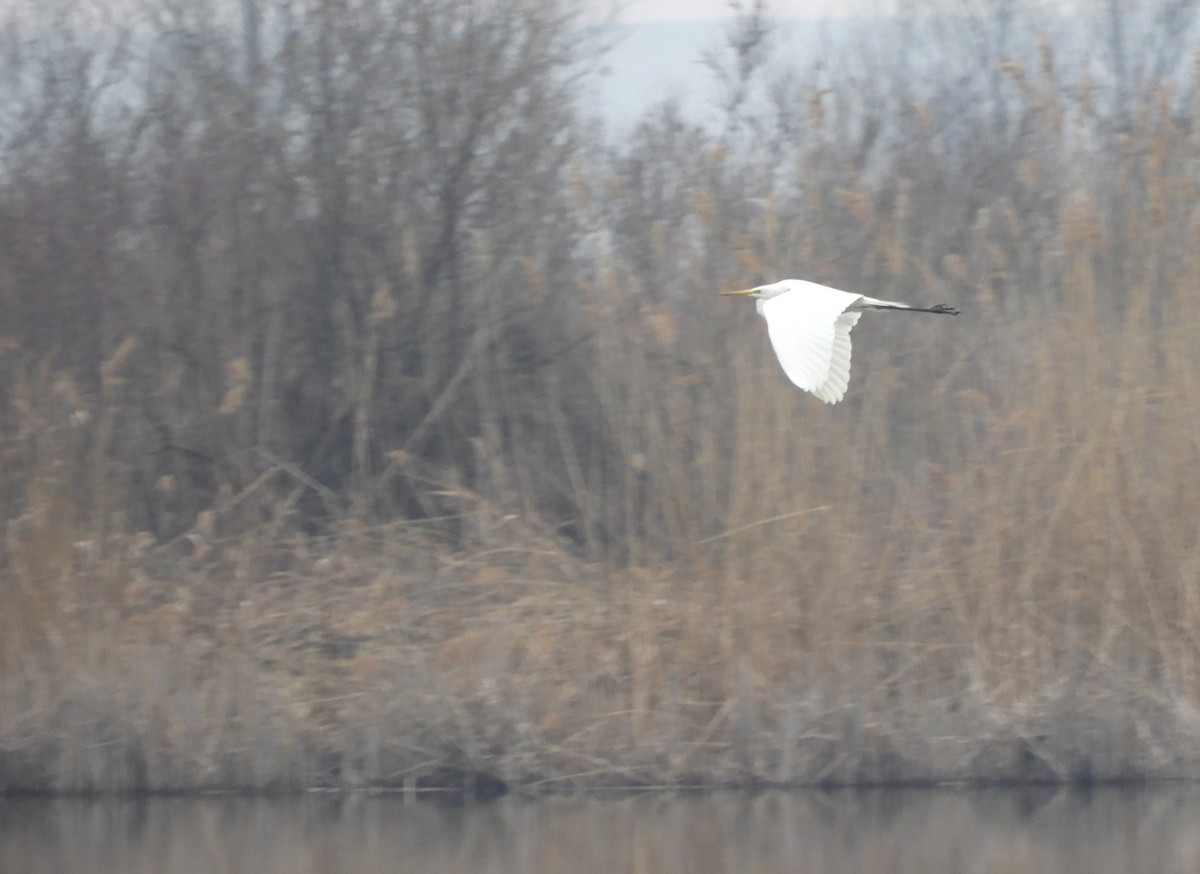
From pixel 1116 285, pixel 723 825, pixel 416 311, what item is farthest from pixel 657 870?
pixel 416 311

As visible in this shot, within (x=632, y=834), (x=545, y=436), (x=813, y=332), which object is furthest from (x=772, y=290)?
(x=545, y=436)

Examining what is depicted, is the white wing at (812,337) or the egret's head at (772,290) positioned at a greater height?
the egret's head at (772,290)

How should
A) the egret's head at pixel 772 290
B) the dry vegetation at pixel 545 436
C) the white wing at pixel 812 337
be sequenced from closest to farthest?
1. the white wing at pixel 812 337
2. the egret's head at pixel 772 290
3. the dry vegetation at pixel 545 436

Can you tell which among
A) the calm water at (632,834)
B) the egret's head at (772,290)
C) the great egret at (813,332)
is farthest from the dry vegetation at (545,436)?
the great egret at (813,332)

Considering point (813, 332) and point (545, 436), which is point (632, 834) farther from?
point (545, 436)

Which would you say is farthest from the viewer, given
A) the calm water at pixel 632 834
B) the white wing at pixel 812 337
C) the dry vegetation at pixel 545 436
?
the dry vegetation at pixel 545 436

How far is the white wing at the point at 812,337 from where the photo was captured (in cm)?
419

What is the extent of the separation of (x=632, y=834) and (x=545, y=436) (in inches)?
87.2

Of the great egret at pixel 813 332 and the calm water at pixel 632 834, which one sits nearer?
the great egret at pixel 813 332

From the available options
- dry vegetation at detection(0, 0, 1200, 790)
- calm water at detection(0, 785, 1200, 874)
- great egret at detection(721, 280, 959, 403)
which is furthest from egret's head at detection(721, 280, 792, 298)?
calm water at detection(0, 785, 1200, 874)

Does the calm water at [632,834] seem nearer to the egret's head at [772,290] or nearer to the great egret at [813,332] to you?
the great egret at [813,332]

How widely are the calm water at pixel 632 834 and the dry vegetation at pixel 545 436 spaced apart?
0.12 metres

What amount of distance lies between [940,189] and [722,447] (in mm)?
2080

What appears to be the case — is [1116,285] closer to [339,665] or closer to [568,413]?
[568,413]
